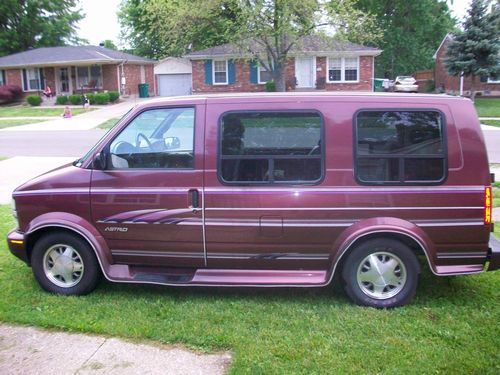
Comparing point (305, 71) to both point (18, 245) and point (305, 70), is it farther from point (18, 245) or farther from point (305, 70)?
point (18, 245)

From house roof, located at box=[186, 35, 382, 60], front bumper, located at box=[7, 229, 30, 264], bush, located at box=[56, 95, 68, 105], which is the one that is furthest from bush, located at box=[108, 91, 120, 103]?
front bumper, located at box=[7, 229, 30, 264]

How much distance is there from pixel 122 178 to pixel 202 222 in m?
0.83

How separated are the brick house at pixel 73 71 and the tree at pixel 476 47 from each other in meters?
23.1

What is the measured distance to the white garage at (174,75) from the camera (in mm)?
43375

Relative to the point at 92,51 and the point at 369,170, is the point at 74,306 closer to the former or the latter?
the point at 369,170

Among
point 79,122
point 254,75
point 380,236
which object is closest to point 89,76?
point 254,75

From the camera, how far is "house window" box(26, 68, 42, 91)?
41.8 m

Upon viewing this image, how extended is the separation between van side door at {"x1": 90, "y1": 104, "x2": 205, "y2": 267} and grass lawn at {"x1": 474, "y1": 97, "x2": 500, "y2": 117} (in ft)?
87.2

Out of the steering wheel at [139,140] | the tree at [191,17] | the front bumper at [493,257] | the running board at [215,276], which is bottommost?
the running board at [215,276]

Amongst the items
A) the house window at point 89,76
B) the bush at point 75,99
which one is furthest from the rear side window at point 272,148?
the house window at point 89,76

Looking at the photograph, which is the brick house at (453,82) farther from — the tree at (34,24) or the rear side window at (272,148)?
the tree at (34,24)

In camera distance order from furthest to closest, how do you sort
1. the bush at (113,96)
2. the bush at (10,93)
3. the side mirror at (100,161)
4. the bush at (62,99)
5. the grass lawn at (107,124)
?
1. the bush at (10,93)
2. the bush at (62,99)
3. the bush at (113,96)
4. the grass lawn at (107,124)
5. the side mirror at (100,161)

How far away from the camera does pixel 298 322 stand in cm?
433

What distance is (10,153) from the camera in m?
16.5
